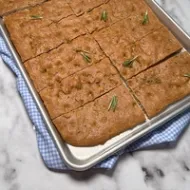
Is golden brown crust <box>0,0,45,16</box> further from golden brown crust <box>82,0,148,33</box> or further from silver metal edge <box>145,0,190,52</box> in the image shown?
silver metal edge <box>145,0,190,52</box>

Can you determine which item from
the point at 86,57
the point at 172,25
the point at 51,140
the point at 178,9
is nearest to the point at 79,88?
the point at 86,57

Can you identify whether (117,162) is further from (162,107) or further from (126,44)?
(126,44)

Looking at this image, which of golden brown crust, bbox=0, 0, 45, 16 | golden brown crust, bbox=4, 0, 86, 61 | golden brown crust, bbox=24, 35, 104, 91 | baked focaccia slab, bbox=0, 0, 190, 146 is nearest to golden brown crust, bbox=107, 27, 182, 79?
baked focaccia slab, bbox=0, 0, 190, 146

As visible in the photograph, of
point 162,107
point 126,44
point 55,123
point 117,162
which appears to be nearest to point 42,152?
point 55,123

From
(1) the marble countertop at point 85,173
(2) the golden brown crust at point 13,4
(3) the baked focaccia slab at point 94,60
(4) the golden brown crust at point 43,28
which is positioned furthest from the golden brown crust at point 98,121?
(2) the golden brown crust at point 13,4

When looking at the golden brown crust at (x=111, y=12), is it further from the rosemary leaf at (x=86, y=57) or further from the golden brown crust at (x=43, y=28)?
the rosemary leaf at (x=86, y=57)

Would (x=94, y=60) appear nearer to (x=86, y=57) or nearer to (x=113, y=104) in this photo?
(x=86, y=57)
